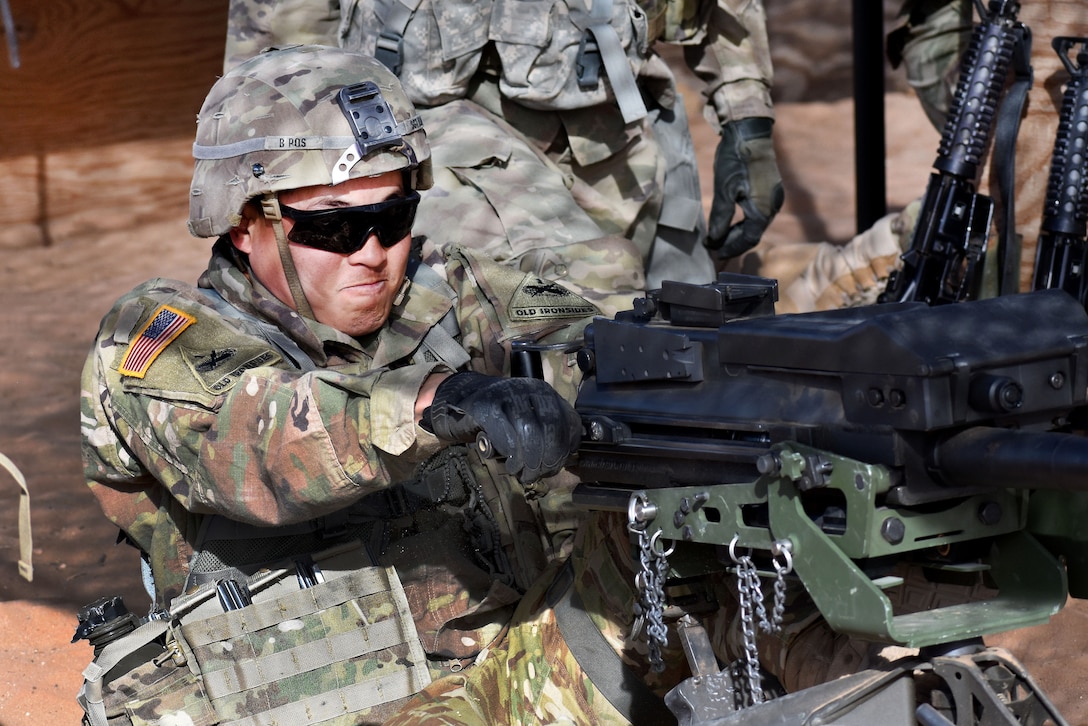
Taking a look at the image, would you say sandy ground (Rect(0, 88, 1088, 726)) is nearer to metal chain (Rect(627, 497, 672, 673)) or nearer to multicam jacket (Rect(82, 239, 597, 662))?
multicam jacket (Rect(82, 239, 597, 662))

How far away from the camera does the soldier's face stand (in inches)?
116

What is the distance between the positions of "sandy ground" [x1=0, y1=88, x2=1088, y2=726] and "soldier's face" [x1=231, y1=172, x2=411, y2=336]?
1535 millimetres

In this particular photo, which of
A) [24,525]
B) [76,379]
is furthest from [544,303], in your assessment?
[76,379]

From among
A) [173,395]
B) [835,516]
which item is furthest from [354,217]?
[835,516]

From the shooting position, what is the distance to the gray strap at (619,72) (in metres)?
4.70

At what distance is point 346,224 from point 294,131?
8.5 inches

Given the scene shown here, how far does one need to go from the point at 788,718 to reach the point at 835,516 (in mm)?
295

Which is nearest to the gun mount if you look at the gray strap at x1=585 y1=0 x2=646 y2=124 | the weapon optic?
the gray strap at x1=585 y1=0 x2=646 y2=124

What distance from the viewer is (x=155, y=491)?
3.09 meters

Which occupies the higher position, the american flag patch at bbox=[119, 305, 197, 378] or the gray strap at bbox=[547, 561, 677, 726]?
the american flag patch at bbox=[119, 305, 197, 378]

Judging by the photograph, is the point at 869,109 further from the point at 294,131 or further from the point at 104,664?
the point at 104,664

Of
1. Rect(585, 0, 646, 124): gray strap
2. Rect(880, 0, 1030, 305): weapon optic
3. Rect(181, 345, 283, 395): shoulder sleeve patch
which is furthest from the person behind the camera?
Rect(585, 0, 646, 124): gray strap

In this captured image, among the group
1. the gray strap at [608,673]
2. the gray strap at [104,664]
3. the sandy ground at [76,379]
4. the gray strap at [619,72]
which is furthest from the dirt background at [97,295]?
the gray strap at [619,72]

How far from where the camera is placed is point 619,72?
471 cm
